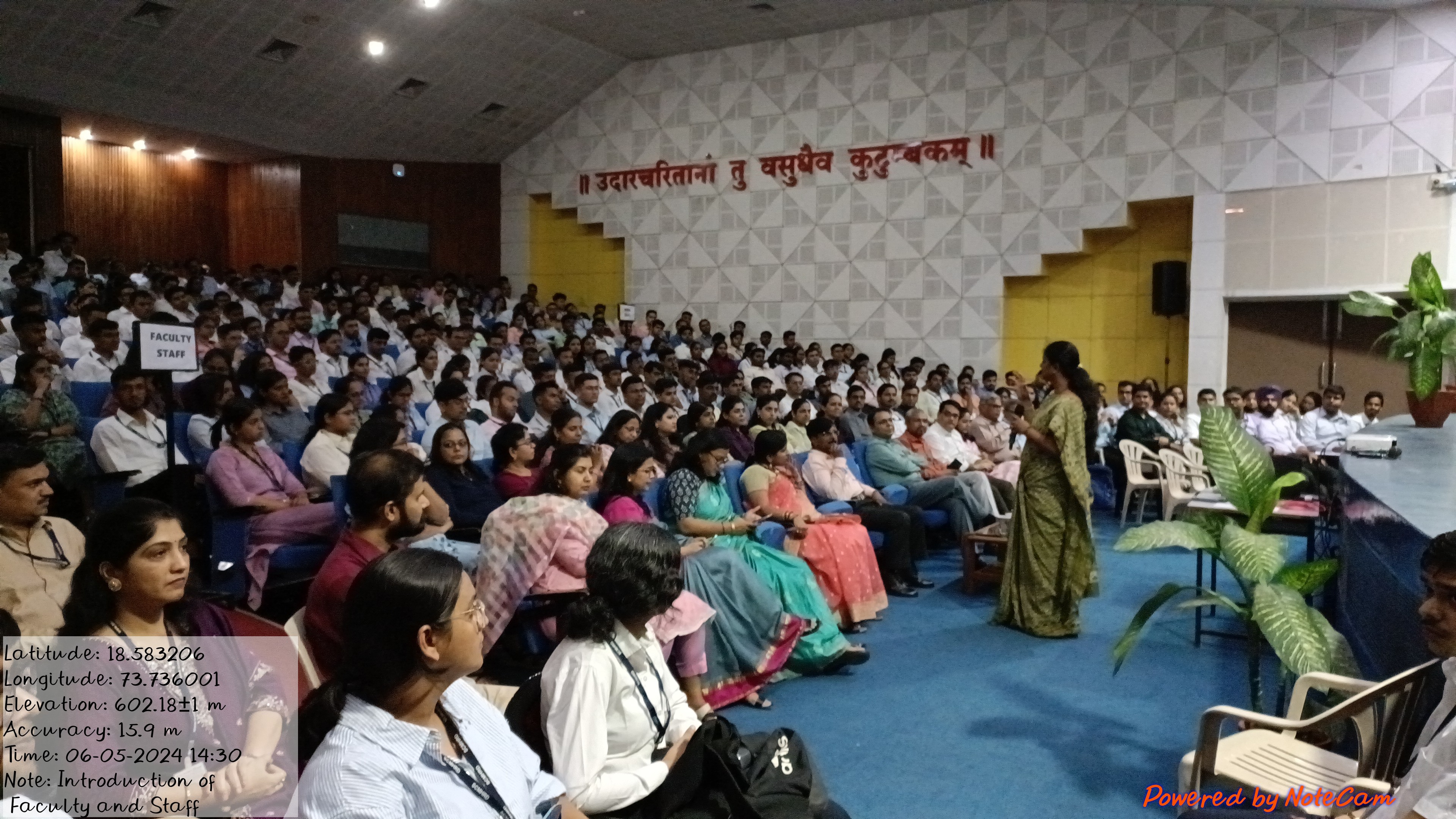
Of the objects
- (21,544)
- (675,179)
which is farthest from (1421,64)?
(21,544)

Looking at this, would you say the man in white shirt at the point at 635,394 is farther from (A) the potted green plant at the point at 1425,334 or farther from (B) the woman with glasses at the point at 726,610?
(A) the potted green plant at the point at 1425,334

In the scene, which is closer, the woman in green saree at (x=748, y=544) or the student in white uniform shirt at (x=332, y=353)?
the woman in green saree at (x=748, y=544)

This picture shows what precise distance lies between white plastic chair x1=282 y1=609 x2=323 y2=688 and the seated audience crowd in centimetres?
2

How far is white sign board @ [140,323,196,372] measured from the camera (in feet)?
11.1

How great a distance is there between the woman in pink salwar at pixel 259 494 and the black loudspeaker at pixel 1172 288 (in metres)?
8.32

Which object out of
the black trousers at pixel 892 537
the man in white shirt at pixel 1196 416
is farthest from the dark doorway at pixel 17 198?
the man in white shirt at pixel 1196 416

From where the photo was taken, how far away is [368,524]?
7.50 ft

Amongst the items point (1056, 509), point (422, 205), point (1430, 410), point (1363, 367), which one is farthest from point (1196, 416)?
point (422, 205)

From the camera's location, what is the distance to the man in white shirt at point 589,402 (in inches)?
246

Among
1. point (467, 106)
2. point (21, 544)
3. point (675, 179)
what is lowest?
point (21, 544)

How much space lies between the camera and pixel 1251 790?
207 centimetres

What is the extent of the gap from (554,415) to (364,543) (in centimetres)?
194

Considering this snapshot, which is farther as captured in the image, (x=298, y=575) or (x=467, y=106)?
(x=467, y=106)

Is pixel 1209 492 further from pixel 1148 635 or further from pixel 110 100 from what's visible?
pixel 110 100
